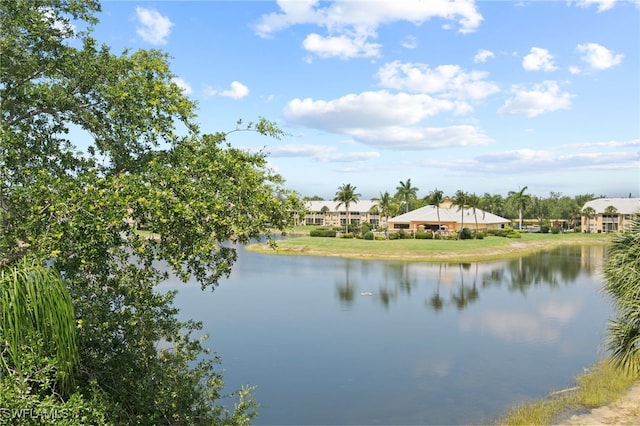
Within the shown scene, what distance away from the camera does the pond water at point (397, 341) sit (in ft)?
64.2

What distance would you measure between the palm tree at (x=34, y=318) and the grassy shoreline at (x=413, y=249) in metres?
60.8

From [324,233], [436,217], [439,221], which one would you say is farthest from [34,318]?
[436,217]

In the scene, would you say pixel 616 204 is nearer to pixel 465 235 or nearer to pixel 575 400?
pixel 465 235

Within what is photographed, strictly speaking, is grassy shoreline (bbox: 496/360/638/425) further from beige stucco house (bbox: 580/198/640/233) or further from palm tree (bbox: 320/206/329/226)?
palm tree (bbox: 320/206/329/226)

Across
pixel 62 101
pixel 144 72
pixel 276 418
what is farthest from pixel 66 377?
pixel 276 418

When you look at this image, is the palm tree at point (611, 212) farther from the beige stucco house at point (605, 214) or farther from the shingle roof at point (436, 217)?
the shingle roof at point (436, 217)

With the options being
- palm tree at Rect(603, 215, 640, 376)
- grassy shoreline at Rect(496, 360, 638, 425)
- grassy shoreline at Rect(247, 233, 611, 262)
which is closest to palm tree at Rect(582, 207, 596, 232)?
grassy shoreline at Rect(247, 233, 611, 262)

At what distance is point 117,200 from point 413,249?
2643 inches

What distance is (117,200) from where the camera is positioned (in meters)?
7.88

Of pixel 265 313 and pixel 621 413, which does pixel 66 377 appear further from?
pixel 265 313

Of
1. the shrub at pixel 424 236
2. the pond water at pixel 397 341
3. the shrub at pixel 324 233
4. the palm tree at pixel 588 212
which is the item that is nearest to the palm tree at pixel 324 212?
the shrub at pixel 324 233

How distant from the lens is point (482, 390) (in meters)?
20.8

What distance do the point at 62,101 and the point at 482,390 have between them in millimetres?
18799

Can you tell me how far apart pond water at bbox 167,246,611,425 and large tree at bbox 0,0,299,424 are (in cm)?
1022
